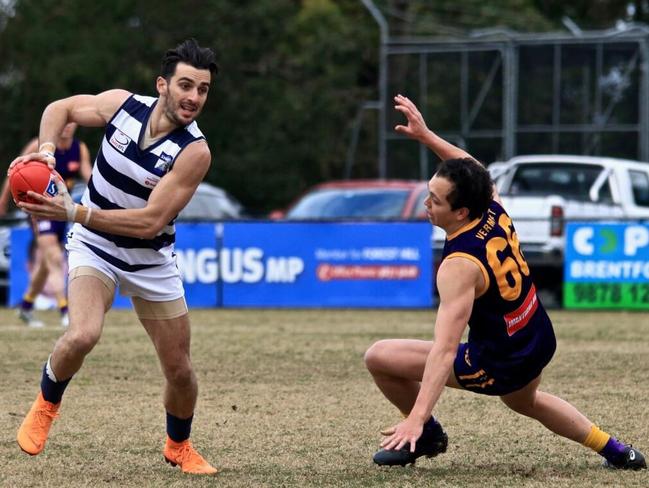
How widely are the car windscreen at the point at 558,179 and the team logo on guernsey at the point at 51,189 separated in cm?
1361

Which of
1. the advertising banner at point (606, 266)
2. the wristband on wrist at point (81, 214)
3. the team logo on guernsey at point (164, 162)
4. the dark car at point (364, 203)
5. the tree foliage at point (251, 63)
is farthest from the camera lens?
the tree foliage at point (251, 63)

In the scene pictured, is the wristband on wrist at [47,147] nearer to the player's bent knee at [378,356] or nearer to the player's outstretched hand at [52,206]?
the player's outstretched hand at [52,206]

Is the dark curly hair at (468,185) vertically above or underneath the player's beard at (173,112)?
underneath

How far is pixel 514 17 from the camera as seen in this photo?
41500 millimetres

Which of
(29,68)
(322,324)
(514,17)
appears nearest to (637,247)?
(322,324)

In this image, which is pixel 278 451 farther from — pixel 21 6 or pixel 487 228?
pixel 21 6

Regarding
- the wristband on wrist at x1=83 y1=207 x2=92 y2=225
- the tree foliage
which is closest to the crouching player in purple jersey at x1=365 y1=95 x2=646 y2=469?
the wristband on wrist at x1=83 y1=207 x2=92 y2=225

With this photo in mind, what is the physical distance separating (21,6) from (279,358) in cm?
2100

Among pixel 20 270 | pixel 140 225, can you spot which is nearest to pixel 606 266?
pixel 20 270

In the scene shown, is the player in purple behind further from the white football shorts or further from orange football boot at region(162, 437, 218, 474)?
orange football boot at region(162, 437, 218, 474)

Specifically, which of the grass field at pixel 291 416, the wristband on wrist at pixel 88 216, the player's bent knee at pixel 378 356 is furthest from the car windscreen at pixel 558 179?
the wristband on wrist at pixel 88 216

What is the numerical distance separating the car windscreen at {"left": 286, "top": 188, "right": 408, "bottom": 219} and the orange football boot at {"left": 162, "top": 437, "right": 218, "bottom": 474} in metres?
11.9

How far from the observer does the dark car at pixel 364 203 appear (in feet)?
62.3

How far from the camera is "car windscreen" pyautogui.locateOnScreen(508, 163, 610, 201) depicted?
19484mm
